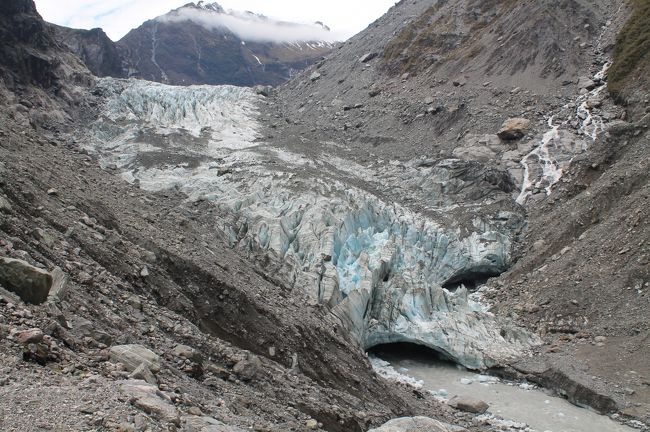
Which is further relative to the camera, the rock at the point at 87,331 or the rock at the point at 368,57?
the rock at the point at 368,57

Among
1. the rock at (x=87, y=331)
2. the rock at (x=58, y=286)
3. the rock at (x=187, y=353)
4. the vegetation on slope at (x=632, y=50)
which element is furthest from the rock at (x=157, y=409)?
the vegetation on slope at (x=632, y=50)

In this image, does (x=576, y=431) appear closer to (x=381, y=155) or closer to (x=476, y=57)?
(x=381, y=155)

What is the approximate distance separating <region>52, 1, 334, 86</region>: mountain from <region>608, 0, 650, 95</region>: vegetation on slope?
10298 cm

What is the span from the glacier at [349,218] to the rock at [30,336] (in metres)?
10.3

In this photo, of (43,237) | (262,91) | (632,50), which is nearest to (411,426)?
(43,237)

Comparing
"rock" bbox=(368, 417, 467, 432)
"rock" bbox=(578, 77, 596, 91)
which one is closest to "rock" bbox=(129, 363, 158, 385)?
"rock" bbox=(368, 417, 467, 432)

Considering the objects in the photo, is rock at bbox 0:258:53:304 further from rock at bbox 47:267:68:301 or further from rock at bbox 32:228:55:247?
rock at bbox 32:228:55:247

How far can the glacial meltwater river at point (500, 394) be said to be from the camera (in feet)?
46.3

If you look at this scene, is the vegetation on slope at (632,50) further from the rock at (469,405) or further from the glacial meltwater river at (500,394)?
the rock at (469,405)

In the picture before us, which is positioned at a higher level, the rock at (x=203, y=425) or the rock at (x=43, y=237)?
the rock at (x=43, y=237)

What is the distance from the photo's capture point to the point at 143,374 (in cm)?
618

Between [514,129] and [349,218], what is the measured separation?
1667 cm

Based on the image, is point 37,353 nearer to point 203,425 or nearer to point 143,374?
point 143,374

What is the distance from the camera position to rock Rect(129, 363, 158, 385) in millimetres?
6082
